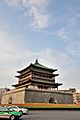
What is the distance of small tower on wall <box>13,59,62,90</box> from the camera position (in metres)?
50.0

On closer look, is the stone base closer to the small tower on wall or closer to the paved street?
the small tower on wall

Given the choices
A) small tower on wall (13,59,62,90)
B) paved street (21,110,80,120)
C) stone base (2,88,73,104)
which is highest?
small tower on wall (13,59,62,90)

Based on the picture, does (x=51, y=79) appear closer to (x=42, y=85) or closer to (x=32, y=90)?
(x=42, y=85)

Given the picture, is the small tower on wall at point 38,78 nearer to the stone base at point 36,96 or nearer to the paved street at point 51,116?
the stone base at point 36,96

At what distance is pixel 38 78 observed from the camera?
2019 inches

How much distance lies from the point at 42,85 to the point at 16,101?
26.9ft

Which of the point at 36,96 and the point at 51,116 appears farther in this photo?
the point at 36,96

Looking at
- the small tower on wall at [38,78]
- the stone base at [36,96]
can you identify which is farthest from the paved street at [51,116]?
the small tower on wall at [38,78]

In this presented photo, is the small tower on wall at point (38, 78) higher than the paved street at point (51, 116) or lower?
higher

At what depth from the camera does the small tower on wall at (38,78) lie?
50031mm

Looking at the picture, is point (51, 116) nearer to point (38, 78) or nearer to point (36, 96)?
point (36, 96)

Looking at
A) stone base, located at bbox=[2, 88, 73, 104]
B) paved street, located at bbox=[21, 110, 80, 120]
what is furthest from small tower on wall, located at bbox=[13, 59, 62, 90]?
paved street, located at bbox=[21, 110, 80, 120]

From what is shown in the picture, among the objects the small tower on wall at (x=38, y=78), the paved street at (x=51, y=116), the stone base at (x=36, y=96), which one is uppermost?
the small tower on wall at (x=38, y=78)

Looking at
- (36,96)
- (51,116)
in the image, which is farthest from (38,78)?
(51,116)
